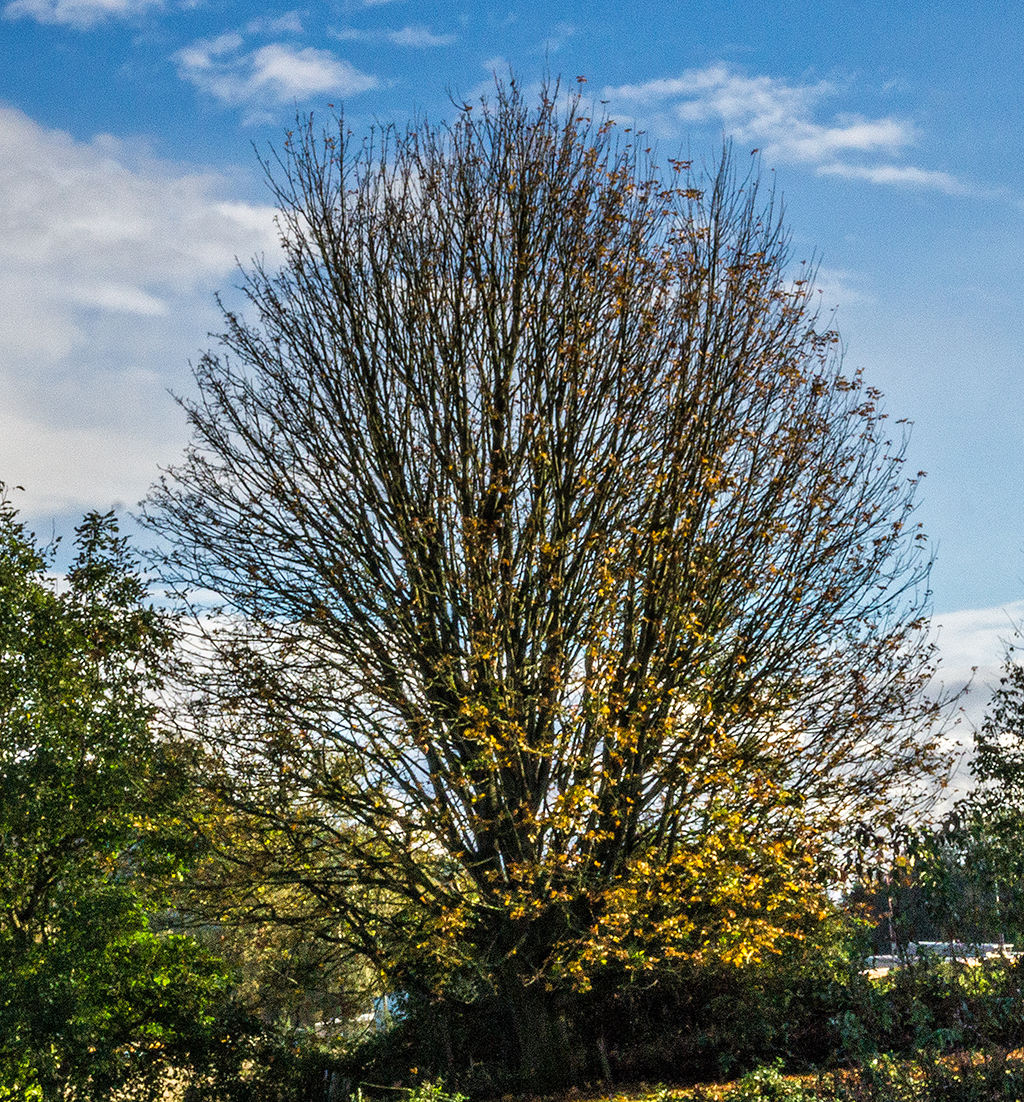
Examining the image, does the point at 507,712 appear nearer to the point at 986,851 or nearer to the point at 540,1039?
the point at 540,1039

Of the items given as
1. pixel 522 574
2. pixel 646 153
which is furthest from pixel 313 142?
pixel 522 574

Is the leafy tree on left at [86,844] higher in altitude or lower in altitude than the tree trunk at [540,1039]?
higher

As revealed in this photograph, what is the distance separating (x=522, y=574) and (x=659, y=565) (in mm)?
1816

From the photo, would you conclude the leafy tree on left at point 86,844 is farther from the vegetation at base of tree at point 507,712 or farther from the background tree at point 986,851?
the background tree at point 986,851

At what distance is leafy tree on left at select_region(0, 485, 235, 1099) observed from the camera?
12570mm

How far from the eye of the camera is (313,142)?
1507cm

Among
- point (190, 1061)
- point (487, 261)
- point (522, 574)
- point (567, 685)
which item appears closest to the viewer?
point (567, 685)

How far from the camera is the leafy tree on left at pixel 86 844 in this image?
12.6 m

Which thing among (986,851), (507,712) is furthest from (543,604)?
(986,851)

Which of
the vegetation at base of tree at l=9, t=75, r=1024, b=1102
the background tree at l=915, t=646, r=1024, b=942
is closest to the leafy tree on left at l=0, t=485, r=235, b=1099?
the vegetation at base of tree at l=9, t=75, r=1024, b=1102

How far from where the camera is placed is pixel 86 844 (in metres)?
14.2

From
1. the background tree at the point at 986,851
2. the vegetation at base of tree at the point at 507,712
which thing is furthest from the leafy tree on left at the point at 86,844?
the background tree at the point at 986,851

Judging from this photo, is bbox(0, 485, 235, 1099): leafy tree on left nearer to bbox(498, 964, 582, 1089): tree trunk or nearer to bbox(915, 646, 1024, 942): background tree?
bbox(498, 964, 582, 1089): tree trunk

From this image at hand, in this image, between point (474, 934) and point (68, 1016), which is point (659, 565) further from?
point (68, 1016)
